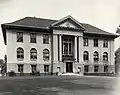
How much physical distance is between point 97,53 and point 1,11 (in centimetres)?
63

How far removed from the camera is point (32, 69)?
3.75 ft

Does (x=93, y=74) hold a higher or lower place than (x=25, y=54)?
lower

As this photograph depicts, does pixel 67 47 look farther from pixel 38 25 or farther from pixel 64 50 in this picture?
pixel 38 25

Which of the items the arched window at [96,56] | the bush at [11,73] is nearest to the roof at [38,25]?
the arched window at [96,56]

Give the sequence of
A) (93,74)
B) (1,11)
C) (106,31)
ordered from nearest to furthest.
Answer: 1. (1,11)
2. (106,31)
3. (93,74)

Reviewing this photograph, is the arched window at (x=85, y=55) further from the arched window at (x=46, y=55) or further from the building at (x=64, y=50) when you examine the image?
the arched window at (x=46, y=55)

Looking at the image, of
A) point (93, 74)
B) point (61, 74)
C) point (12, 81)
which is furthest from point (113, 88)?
point (12, 81)

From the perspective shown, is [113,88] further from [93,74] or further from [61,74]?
[61,74]

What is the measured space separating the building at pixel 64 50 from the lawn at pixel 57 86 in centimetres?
6

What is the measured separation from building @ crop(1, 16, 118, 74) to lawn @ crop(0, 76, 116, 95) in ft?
0.19

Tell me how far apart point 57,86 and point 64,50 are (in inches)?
10.0

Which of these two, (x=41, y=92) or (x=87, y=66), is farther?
(x=87, y=66)

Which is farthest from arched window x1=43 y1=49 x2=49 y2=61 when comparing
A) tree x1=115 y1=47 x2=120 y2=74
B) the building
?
tree x1=115 y1=47 x2=120 y2=74

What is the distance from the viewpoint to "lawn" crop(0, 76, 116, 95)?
99cm
